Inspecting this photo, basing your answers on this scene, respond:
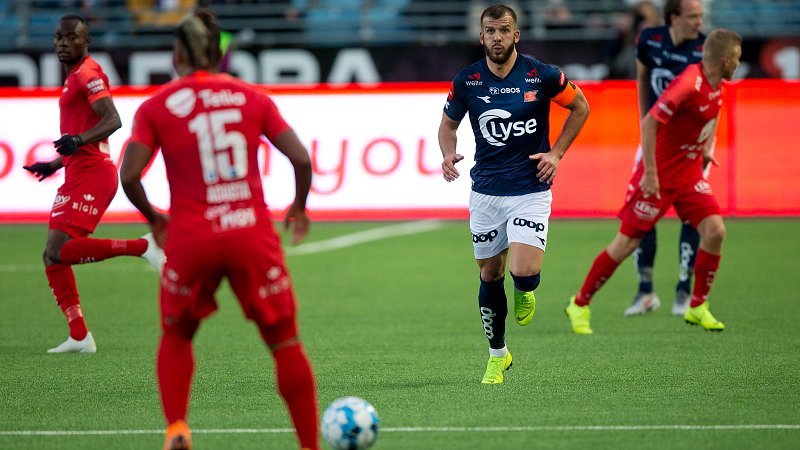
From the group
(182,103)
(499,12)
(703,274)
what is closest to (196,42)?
(182,103)

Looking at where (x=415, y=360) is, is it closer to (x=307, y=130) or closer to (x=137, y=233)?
(x=307, y=130)

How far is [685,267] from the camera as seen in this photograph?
10625mm

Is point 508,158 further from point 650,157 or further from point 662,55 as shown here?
point 662,55

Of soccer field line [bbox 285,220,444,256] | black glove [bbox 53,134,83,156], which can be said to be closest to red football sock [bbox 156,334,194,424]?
black glove [bbox 53,134,83,156]

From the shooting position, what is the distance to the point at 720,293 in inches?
460

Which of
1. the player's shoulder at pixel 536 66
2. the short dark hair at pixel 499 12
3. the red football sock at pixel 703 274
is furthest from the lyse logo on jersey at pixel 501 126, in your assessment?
the red football sock at pixel 703 274

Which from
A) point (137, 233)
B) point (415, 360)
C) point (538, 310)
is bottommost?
point (137, 233)

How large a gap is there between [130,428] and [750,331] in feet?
16.6

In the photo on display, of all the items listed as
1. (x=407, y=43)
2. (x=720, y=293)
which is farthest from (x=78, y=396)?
(x=407, y=43)

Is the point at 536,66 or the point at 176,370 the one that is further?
the point at 536,66

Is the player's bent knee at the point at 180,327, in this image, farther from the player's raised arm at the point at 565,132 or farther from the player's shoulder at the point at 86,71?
the player's shoulder at the point at 86,71

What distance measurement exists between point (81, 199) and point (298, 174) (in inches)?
151

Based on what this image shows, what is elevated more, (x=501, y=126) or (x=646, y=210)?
(x=501, y=126)

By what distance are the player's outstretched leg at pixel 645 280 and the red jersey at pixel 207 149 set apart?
19.7ft
